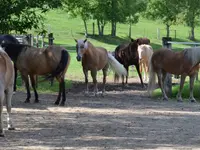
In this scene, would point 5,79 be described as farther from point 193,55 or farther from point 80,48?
point 193,55

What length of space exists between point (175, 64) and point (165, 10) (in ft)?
136

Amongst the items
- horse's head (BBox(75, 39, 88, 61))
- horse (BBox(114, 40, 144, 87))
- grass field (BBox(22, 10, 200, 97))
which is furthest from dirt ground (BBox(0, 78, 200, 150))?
grass field (BBox(22, 10, 200, 97))

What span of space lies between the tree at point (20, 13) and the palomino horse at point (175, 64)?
11.1 feet

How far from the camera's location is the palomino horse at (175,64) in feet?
50.9

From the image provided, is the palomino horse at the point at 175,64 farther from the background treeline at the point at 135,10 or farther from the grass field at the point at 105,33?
the background treeline at the point at 135,10

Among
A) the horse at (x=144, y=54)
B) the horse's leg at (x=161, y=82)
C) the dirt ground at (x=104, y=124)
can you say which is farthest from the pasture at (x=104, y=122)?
the horse at (x=144, y=54)

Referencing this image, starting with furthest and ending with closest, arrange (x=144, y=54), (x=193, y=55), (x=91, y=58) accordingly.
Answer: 1. (x=144, y=54)
2. (x=91, y=58)
3. (x=193, y=55)

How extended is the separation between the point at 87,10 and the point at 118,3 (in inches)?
169

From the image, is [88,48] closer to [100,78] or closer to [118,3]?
[100,78]

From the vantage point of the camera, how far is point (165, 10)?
56688mm

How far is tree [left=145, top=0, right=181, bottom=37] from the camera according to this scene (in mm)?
52312

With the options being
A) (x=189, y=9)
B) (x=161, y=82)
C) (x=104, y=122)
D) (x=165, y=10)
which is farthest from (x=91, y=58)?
(x=165, y=10)

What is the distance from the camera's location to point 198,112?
12891mm

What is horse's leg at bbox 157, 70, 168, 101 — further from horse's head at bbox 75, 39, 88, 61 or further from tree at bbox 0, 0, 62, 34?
tree at bbox 0, 0, 62, 34
